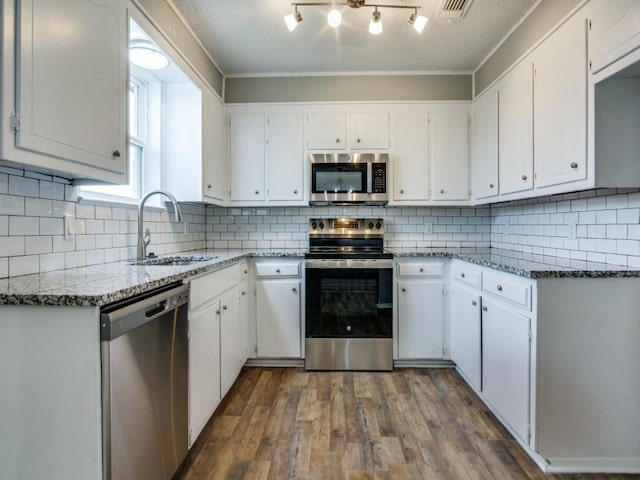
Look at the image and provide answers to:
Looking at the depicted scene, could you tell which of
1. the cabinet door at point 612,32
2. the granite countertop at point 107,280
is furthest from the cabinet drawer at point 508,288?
the cabinet door at point 612,32

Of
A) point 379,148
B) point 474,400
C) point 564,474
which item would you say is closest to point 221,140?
point 379,148

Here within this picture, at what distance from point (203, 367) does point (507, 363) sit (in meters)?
1.65

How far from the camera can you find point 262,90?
9.91 ft

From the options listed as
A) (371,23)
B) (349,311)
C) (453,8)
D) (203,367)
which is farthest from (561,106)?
(203,367)

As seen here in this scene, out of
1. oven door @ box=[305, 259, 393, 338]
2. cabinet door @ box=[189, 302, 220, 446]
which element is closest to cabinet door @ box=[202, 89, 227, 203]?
oven door @ box=[305, 259, 393, 338]

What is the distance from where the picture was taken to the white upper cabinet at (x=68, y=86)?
1035 millimetres

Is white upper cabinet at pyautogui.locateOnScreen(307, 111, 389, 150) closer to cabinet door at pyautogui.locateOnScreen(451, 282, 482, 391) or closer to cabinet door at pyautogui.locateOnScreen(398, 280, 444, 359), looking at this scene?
cabinet door at pyautogui.locateOnScreen(398, 280, 444, 359)

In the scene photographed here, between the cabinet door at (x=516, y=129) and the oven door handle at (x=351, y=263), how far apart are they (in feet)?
3.30

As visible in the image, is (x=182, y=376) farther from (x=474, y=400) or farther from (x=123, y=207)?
(x=474, y=400)

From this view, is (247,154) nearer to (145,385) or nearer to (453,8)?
(453,8)

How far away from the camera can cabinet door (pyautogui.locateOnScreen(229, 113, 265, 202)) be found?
9.90 ft

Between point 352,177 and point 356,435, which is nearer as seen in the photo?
point 356,435

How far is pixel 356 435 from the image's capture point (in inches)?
73.7

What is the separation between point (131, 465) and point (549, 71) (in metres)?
2.70
